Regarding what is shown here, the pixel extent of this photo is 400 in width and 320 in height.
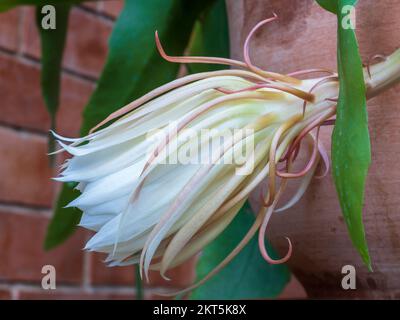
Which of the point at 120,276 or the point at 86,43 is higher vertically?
the point at 86,43

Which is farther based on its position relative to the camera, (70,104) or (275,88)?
(70,104)

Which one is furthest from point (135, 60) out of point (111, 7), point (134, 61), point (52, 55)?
point (111, 7)

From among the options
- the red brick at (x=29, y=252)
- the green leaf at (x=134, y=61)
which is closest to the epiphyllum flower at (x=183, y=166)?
the green leaf at (x=134, y=61)

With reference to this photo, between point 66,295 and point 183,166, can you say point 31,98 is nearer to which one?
point 66,295

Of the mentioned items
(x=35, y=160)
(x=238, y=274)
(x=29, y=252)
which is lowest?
(x=238, y=274)

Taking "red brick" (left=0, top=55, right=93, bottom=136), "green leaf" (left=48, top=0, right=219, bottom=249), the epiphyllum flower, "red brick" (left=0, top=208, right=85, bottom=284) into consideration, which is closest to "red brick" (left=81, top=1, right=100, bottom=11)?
"red brick" (left=0, top=55, right=93, bottom=136)

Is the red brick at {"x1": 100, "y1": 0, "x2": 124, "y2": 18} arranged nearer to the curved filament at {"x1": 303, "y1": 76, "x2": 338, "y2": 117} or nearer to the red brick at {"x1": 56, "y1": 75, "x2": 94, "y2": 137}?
the red brick at {"x1": 56, "y1": 75, "x2": 94, "y2": 137}
